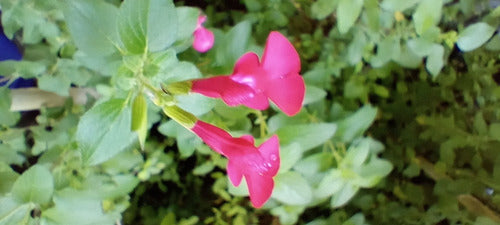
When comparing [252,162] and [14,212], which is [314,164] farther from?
[14,212]

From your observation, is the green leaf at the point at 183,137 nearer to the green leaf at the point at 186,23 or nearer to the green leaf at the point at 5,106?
the green leaf at the point at 186,23

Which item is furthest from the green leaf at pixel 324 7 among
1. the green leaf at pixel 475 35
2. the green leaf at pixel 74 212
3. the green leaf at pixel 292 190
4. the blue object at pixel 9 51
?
the blue object at pixel 9 51

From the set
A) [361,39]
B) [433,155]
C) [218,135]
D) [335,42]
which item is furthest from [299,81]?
[433,155]

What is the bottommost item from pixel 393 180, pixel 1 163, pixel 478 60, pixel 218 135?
pixel 393 180

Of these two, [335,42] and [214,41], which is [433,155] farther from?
[214,41]

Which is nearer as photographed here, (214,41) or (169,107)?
(169,107)

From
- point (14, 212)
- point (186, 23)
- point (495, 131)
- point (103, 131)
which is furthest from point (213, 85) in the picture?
point (495, 131)
